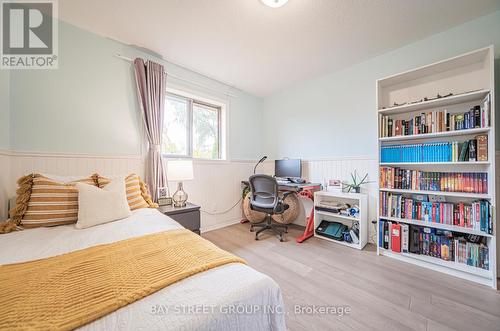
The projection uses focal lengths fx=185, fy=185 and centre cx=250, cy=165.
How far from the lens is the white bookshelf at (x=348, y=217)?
91.9 inches

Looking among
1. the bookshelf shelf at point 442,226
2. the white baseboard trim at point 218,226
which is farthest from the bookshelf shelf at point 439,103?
the white baseboard trim at point 218,226

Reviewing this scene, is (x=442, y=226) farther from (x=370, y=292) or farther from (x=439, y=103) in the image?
(x=439, y=103)

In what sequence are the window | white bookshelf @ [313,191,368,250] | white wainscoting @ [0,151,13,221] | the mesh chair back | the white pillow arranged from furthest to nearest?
1. the window
2. the mesh chair back
3. white bookshelf @ [313,191,368,250]
4. white wainscoting @ [0,151,13,221]
5. the white pillow

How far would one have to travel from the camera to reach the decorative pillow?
5.56 ft

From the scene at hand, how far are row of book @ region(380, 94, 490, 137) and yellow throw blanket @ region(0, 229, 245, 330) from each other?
2403mm

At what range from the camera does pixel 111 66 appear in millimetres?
2107

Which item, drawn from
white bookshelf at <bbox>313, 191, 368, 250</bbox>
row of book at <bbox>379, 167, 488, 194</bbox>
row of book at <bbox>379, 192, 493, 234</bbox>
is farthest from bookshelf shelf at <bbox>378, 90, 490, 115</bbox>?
white bookshelf at <bbox>313, 191, 368, 250</bbox>

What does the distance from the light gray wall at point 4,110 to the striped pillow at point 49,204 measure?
0.46 m

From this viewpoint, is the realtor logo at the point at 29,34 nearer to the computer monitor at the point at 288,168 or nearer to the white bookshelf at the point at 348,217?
the computer monitor at the point at 288,168

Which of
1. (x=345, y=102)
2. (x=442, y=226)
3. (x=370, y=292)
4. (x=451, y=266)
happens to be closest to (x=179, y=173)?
(x=370, y=292)

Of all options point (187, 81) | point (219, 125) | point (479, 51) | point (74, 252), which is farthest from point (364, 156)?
point (74, 252)

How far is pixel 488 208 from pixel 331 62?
7.42ft

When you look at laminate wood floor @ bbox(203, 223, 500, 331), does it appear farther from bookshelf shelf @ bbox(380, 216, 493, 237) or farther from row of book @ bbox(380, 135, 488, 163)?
row of book @ bbox(380, 135, 488, 163)

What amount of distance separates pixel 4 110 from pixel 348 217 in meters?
3.62
